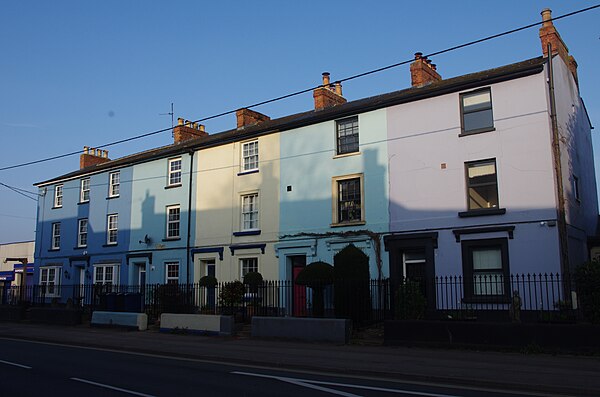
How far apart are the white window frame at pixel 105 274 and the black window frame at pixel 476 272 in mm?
20520

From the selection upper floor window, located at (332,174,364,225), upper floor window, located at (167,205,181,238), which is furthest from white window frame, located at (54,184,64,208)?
upper floor window, located at (332,174,364,225)

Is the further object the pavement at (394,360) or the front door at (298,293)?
the front door at (298,293)

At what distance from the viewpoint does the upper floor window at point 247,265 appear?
26312mm

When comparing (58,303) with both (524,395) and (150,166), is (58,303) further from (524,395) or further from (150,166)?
(524,395)

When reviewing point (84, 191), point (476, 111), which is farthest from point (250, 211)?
point (84, 191)

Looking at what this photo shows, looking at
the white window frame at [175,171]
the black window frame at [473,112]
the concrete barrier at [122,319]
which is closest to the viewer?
the black window frame at [473,112]

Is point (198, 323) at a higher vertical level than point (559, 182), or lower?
lower

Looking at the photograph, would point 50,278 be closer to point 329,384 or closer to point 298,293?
point 298,293

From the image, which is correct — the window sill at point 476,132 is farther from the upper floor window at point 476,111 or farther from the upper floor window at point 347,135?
the upper floor window at point 347,135

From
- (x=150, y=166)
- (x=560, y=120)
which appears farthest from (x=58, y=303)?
(x=560, y=120)

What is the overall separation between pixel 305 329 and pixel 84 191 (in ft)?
76.6

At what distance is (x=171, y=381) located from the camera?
34.2 ft

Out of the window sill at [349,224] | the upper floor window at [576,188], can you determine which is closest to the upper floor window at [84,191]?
the window sill at [349,224]

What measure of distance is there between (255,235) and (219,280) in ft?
10.3
